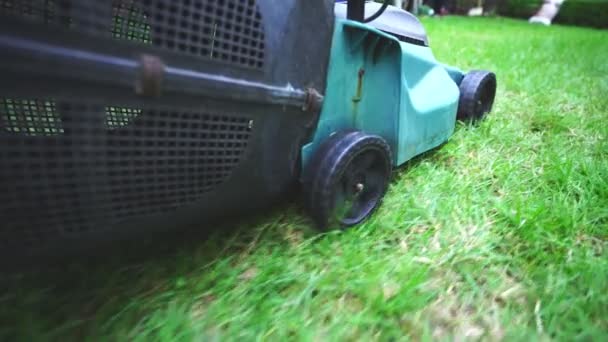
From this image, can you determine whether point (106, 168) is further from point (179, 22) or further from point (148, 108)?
point (179, 22)

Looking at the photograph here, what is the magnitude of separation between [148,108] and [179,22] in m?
0.14

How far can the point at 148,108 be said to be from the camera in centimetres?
67

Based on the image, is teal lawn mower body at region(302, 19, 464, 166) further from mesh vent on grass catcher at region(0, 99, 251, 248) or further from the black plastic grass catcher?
mesh vent on grass catcher at region(0, 99, 251, 248)

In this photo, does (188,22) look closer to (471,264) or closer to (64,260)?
(64,260)

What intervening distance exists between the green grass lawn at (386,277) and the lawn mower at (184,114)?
5.0 inches

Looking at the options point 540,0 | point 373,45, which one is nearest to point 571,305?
point 373,45

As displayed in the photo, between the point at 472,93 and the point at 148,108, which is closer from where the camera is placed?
the point at 148,108

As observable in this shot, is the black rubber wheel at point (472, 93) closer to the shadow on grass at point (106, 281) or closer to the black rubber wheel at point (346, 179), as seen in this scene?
the black rubber wheel at point (346, 179)

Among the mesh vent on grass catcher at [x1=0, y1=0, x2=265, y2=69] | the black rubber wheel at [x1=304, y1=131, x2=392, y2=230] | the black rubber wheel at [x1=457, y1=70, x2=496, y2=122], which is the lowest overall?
the black rubber wheel at [x1=304, y1=131, x2=392, y2=230]

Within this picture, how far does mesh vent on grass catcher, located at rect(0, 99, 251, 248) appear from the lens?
62 cm

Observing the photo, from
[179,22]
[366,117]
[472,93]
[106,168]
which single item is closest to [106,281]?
[106,168]

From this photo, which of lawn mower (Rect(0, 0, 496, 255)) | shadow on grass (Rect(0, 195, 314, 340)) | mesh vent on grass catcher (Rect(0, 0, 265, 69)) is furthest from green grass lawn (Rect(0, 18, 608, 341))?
mesh vent on grass catcher (Rect(0, 0, 265, 69))

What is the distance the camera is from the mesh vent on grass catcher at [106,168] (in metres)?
0.62

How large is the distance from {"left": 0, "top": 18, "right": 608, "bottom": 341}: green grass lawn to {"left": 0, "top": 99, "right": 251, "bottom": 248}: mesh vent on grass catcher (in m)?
0.21
